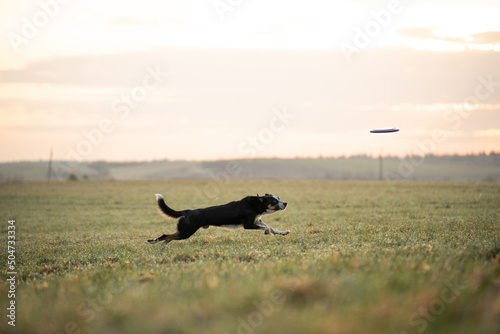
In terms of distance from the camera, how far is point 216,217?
544 inches

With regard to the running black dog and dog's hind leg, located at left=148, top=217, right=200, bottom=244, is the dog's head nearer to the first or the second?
the running black dog

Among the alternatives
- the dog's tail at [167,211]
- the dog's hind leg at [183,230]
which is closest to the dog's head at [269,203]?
the dog's hind leg at [183,230]

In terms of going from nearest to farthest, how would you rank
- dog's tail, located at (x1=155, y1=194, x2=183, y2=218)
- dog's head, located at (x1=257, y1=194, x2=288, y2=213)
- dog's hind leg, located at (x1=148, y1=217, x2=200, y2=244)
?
dog's hind leg, located at (x1=148, y1=217, x2=200, y2=244) → dog's tail, located at (x1=155, y1=194, x2=183, y2=218) → dog's head, located at (x1=257, y1=194, x2=288, y2=213)

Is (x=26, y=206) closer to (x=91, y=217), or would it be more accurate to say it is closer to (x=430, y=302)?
(x=91, y=217)

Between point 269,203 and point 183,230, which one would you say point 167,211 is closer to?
point 183,230

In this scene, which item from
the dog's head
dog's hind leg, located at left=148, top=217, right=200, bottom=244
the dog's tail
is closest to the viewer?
dog's hind leg, located at left=148, top=217, right=200, bottom=244

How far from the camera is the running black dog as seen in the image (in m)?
13.7

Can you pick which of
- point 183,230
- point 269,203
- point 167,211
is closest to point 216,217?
point 183,230

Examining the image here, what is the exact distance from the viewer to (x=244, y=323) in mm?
4562

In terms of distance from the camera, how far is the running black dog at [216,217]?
1366cm

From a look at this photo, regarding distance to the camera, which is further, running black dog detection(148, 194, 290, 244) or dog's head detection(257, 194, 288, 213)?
dog's head detection(257, 194, 288, 213)

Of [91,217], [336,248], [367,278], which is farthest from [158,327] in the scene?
[91,217]

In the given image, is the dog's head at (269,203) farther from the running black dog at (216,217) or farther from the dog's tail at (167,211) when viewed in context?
the dog's tail at (167,211)

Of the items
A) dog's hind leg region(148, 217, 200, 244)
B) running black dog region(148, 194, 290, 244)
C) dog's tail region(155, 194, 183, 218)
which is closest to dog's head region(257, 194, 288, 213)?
running black dog region(148, 194, 290, 244)
